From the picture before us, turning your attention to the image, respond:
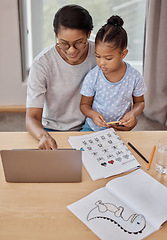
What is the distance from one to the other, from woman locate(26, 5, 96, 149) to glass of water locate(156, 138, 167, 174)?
1.36 feet

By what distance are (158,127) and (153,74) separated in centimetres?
52

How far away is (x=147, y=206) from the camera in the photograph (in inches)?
34.8

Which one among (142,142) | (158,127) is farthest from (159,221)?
(158,127)

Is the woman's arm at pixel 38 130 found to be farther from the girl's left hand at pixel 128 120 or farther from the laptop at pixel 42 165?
the girl's left hand at pixel 128 120

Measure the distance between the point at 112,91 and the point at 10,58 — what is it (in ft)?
5.49

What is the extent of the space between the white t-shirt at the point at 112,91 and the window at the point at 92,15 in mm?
1604

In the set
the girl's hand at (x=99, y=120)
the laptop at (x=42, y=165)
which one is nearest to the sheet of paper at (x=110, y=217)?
the laptop at (x=42, y=165)

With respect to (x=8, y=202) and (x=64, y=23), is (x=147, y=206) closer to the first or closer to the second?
(x=8, y=202)

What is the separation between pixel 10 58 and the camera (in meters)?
2.85

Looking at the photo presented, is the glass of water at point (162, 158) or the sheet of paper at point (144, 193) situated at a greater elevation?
the glass of water at point (162, 158)

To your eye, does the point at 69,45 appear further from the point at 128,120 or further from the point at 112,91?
the point at 128,120

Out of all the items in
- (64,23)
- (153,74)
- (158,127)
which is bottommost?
(158,127)

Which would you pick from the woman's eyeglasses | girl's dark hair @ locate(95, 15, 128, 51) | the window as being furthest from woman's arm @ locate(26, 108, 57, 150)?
the window

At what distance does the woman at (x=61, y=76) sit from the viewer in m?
1.31
